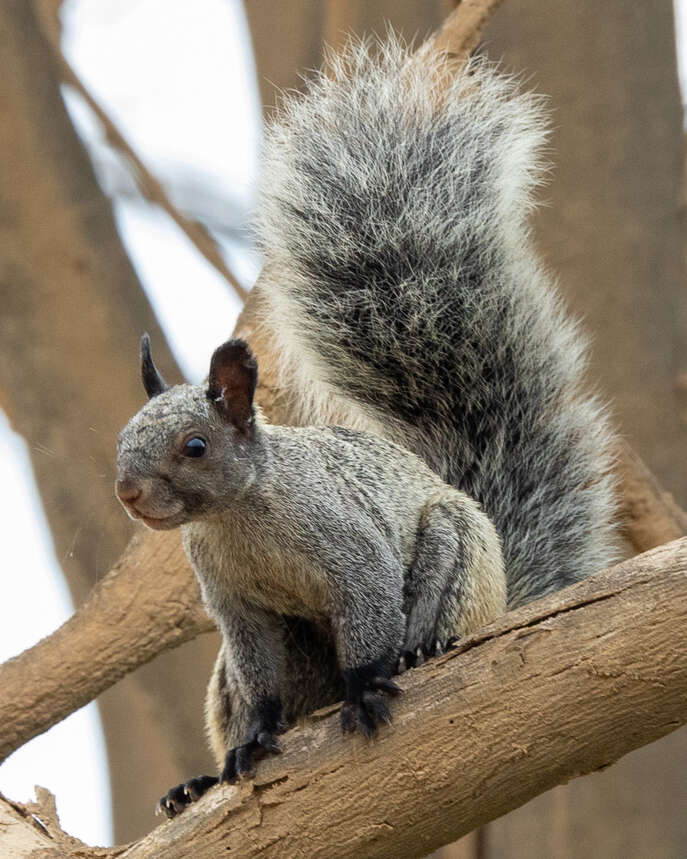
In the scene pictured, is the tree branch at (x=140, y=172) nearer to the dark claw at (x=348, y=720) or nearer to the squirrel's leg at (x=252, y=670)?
the squirrel's leg at (x=252, y=670)

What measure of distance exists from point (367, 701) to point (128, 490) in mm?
691

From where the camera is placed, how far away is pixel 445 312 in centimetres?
357

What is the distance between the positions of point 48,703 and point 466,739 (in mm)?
1621

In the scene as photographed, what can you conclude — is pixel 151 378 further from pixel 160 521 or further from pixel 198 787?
pixel 198 787

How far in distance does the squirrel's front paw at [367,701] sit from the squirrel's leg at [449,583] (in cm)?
17

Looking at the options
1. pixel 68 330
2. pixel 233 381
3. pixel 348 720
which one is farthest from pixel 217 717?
pixel 68 330

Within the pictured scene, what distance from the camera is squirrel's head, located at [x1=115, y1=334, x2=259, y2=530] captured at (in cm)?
254

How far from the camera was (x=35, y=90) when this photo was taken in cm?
498

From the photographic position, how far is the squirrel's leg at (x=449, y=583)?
9.70 feet

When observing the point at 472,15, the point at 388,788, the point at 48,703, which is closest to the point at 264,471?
the point at 388,788

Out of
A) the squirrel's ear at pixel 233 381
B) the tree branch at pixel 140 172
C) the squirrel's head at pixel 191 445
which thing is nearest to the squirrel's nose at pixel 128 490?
the squirrel's head at pixel 191 445

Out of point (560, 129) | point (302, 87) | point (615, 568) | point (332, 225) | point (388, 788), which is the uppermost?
point (302, 87)

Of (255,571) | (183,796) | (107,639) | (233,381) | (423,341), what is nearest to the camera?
(233,381)

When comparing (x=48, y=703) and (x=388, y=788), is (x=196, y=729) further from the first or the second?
(x=388, y=788)
